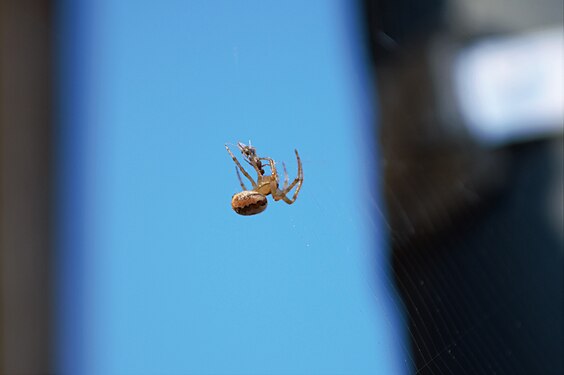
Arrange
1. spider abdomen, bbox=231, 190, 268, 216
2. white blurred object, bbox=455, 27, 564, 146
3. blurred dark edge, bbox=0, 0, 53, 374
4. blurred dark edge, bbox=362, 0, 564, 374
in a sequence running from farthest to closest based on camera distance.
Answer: blurred dark edge, bbox=0, 0, 53, 374 < white blurred object, bbox=455, 27, 564, 146 < blurred dark edge, bbox=362, 0, 564, 374 < spider abdomen, bbox=231, 190, 268, 216

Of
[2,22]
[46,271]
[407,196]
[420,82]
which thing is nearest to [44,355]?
[46,271]

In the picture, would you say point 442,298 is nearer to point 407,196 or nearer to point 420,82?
point 407,196

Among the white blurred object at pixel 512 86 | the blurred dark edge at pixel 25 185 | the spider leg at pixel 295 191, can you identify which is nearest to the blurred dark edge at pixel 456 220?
the white blurred object at pixel 512 86

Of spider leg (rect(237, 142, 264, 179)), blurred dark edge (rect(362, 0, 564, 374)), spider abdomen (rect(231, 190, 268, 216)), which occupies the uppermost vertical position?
spider leg (rect(237, 142, 264, 179))

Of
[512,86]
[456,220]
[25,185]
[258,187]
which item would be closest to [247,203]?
[258,187]

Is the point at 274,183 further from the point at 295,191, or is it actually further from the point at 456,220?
the point at 456,220

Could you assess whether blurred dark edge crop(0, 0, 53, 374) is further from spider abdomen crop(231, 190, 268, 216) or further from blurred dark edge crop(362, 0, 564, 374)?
spider abdomen crop(231, 190, 268, 216)

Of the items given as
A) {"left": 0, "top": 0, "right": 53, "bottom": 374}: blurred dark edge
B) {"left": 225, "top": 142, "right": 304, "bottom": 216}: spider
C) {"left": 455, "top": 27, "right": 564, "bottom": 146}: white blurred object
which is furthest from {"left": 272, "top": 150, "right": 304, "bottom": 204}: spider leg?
{"left": 0, "top": 0, "right": 53, "bottom": 374}: blurred dark edge
